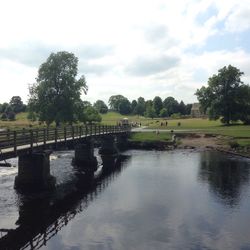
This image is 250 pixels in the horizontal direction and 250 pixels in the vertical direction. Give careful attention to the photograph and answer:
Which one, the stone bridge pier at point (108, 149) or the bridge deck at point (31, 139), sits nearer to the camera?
the bridge deck at point (31, 139)

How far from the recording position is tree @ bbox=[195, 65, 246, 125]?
10606 cm

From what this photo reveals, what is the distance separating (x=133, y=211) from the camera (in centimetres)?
2845

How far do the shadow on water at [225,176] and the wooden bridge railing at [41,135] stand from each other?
1497 cm

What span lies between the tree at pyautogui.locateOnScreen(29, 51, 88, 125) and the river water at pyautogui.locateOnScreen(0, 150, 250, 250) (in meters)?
38.4

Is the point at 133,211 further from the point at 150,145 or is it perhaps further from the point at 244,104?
the point at 244,104

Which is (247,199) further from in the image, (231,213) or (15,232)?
(15,232)

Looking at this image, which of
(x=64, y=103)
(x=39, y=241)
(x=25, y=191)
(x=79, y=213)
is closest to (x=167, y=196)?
(x=79, y=213)

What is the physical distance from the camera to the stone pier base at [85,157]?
52156 millimetres

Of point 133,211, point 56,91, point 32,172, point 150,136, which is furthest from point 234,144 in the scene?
point 133,211

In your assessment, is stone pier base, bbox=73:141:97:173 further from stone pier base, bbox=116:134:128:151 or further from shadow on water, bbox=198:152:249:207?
stone pier base, bbox=116:134:128:151

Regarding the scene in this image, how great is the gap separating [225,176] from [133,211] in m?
17.6

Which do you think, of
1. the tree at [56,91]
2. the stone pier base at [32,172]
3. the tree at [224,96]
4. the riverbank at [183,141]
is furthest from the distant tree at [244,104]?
the stone pier base at [32,172]

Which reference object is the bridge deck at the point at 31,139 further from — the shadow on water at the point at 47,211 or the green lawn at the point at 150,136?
the green lawn at the point at 150,136

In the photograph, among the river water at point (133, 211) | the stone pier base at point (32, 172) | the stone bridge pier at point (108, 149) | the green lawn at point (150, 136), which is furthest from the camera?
the green lawn at point (150, 136)
